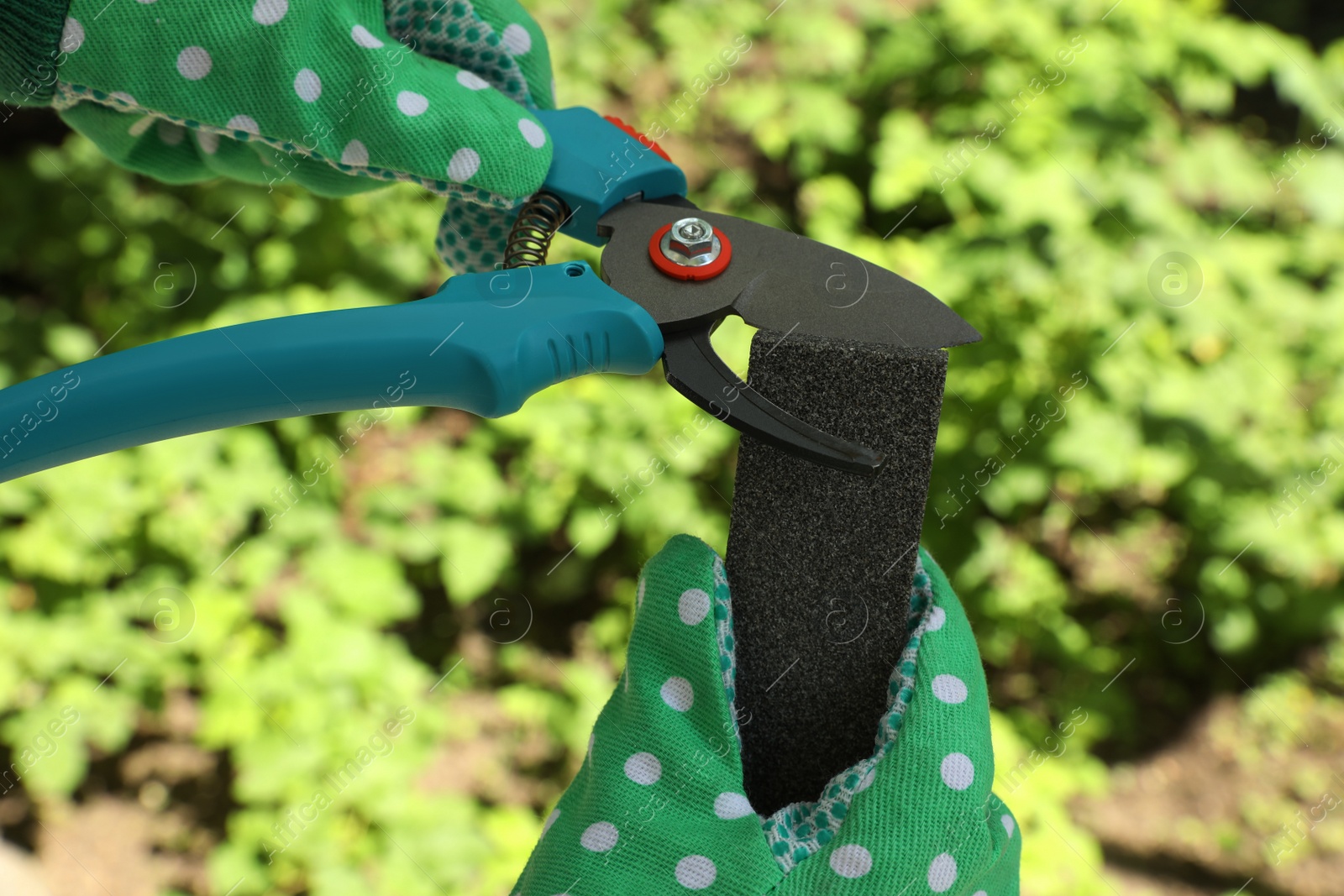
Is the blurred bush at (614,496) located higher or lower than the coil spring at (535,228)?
lower

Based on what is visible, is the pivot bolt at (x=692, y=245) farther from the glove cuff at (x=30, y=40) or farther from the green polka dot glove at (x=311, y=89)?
the glove cuff at (x=30, y=40)

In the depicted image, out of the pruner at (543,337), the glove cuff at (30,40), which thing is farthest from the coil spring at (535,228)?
the glove cuff at (30,40)

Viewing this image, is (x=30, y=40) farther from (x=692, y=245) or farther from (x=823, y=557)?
(x=823, y=557)

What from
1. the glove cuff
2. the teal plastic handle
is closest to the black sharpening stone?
the teal plastic handle

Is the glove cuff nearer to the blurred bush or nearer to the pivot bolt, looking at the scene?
the pivot bolt

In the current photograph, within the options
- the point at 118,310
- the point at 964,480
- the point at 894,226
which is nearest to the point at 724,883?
the point at 964,480

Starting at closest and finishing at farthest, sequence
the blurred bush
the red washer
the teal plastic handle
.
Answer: the teal plastic handle, the red washer, the blurred bush

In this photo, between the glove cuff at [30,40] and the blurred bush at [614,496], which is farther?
the blurred bush at [614,496]
